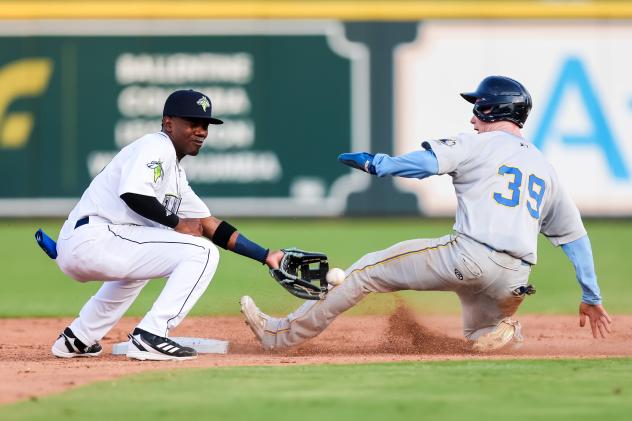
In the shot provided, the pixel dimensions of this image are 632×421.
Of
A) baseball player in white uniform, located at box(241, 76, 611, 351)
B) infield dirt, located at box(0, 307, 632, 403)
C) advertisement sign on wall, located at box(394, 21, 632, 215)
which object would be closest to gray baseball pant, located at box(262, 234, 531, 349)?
baseball player in white uniform, located at box(241, 76, 611, 351)

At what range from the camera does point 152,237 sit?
6.26 m

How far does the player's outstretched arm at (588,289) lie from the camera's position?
21.1ft

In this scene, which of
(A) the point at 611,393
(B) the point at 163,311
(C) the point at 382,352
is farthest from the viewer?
(C) the point at 382,352

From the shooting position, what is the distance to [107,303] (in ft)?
21.9

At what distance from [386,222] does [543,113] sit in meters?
2.52

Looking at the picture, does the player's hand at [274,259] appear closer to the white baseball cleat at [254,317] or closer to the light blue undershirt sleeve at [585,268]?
the white baseball cleat at [254,317]

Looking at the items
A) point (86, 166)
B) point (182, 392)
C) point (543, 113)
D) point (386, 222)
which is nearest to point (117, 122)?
point (86, 166)

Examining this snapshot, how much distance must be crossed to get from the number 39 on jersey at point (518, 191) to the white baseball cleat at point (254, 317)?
1473 mm

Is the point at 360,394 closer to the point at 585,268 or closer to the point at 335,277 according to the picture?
the point at 335,277

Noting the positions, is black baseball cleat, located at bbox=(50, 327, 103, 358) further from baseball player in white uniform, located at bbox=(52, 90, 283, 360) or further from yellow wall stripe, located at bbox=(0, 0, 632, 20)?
yellow wall stripe, located at bbox=(0, 0, 632, 20)

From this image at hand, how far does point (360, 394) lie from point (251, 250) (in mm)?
1735

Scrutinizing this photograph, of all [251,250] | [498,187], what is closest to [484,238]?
[498,187]

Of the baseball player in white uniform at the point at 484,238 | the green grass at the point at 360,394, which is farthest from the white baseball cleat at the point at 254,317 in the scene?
the green grass at the point at 360,394

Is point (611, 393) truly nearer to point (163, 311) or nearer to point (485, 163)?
point (485, 163)
